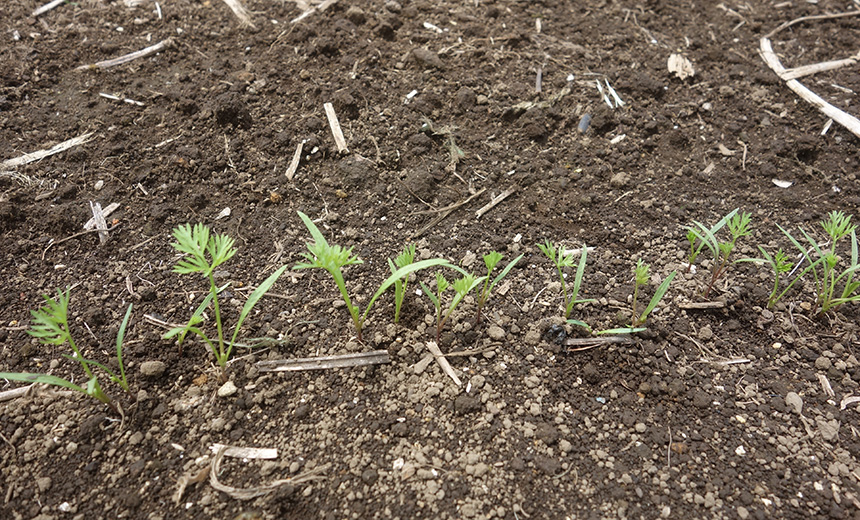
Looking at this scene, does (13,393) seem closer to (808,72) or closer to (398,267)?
(398,267)

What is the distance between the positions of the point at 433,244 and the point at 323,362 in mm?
754

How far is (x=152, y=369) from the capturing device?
207cm

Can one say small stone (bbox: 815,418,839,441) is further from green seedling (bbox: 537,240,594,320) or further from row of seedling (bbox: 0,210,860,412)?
green seedling (bbox: 537,240,594,320)

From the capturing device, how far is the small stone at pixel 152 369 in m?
2.07

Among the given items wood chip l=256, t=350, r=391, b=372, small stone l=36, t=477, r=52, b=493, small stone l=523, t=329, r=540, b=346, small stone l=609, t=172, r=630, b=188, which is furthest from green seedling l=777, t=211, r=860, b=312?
small stone l=36, t=477, r=52, b=493

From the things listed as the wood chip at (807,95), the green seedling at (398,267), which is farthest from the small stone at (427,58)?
the wood chip at (807,95)

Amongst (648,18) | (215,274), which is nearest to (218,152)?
(215,274)

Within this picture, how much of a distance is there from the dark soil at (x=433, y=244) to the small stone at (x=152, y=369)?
15mm

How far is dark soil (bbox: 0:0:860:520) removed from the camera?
1.89 metres

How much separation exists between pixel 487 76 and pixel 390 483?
2.31 metres

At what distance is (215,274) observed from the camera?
7.90ft

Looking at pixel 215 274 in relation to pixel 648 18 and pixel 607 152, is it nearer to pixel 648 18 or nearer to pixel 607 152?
pixel 607 152

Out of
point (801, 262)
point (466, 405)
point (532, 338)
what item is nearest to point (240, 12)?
point (532, 338)

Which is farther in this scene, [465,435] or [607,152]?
[607,152]
